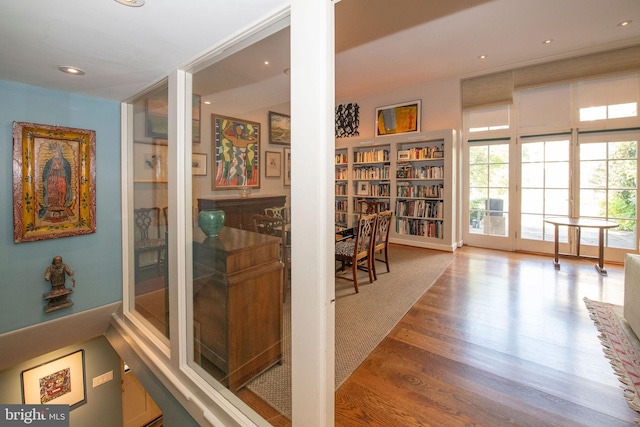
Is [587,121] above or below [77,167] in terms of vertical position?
above

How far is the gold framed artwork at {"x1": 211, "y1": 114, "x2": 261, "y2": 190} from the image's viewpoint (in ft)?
5.12

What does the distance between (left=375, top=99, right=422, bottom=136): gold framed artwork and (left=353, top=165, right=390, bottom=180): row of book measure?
73 centimetres

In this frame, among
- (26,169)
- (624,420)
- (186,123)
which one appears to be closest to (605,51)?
(624,420)

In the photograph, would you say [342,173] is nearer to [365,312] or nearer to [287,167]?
[365,312]

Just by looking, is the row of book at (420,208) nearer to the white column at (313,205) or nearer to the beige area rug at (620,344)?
the beige area rug at (620,344)

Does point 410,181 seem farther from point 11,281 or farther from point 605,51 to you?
point 11,281

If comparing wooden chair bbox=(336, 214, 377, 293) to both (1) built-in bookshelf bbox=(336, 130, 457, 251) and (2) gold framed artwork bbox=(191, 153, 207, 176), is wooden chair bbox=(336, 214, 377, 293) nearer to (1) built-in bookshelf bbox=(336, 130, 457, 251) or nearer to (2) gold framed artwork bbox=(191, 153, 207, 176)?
(1) built-in bookshelf bbox=(336, 130, 457, 251)

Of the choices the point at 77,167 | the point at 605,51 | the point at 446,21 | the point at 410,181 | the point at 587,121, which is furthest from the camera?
the point at 410,181

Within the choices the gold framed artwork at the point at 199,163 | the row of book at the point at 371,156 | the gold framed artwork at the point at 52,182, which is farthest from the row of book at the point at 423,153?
the gold framed artwork at the point at 52,182

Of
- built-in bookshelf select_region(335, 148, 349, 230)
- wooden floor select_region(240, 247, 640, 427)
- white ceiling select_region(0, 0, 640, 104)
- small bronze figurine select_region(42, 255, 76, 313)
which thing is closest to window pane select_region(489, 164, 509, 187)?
white ceiling select_region(0, 0, 640, 104)

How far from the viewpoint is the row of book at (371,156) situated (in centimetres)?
548

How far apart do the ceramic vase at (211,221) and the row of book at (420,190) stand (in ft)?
13.7

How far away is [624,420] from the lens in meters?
1.47

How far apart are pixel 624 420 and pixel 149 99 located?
362 centimetres
